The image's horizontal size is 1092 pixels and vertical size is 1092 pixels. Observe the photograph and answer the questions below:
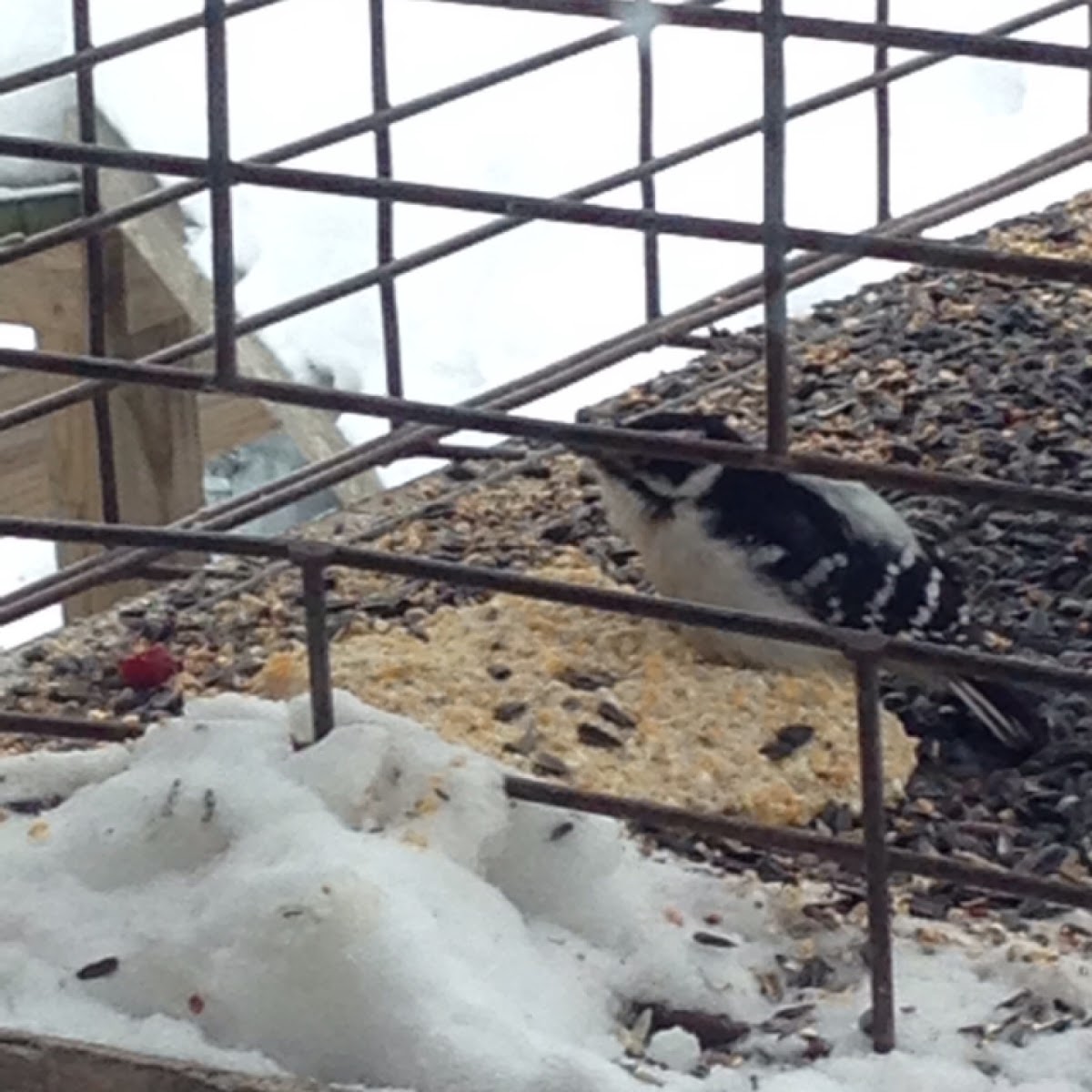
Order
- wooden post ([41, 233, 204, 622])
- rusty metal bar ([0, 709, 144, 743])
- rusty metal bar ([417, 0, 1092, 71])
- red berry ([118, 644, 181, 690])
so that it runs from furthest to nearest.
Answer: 1. wooden post ([41, 233, 204, 622])
2. red berry ([118, 644, 181, 690])
3. rusty metal bar ([0, 709, 144, 743])
4. rusty metal bar ([417, 0, 1092, 71])

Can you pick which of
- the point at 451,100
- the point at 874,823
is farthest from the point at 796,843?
the point at 451,100

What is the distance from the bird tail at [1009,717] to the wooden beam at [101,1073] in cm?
93

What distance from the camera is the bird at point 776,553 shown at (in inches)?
101

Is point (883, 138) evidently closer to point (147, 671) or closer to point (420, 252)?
point (420, 252)

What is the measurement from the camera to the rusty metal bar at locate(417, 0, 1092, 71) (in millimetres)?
1606

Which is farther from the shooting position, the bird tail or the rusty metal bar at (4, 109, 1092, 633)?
the rusty metal bar at (4, 109, 1092, 633)

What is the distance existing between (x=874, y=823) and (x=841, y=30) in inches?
19.0

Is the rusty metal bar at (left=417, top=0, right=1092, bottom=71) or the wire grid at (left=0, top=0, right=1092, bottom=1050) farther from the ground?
the rusty metal bar at (left=417, top=0, right=1092, bottom=71)

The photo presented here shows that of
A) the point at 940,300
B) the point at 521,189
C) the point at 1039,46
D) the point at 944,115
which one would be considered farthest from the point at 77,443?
the point at 1039,46

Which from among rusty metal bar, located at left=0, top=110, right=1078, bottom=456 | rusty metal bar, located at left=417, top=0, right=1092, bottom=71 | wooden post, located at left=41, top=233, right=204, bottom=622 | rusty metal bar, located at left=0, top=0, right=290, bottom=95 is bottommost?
wooden post, located at left=41, top=233, right=204, bottom=622

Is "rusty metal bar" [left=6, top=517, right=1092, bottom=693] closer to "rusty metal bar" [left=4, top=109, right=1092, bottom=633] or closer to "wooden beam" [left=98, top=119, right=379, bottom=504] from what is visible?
"rusty metal bar" [left=4, top=109, right=1092, bottom=633]

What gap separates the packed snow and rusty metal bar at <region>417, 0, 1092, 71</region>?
1.69ft

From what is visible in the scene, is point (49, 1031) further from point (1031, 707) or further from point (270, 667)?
point (1031, 707)

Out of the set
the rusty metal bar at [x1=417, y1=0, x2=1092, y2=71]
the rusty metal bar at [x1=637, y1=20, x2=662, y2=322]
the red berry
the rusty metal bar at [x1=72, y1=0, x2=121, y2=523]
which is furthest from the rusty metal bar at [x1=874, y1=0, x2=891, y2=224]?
the rusty metal bar at [x1=417, y1=0, x2=1092, y2=71]
